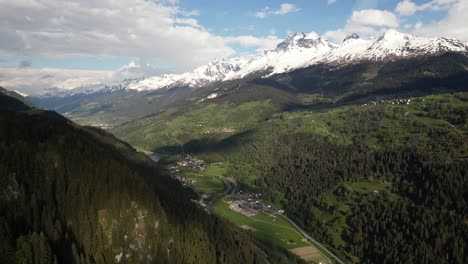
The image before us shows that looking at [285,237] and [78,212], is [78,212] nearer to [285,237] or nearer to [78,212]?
[78,212]

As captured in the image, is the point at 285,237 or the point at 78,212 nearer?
the point at 78,212

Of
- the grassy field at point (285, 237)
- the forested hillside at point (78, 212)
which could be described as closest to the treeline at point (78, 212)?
the forested hillside at point (78, 212)

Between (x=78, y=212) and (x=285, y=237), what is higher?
(x=78, y=212)

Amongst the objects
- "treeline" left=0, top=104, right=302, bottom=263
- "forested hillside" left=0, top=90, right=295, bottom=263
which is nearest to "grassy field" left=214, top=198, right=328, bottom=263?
"treeline" left=0, top=104, right=302, bottom=263

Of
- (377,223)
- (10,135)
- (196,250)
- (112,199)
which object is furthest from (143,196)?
(377,223)

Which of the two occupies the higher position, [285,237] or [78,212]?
[78,212]

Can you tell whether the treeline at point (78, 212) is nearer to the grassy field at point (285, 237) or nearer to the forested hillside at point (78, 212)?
the forested hillside at point (78, 212)

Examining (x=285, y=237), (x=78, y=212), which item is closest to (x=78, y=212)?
(x=78, y=212)

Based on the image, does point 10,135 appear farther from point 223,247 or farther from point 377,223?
point 377,223
